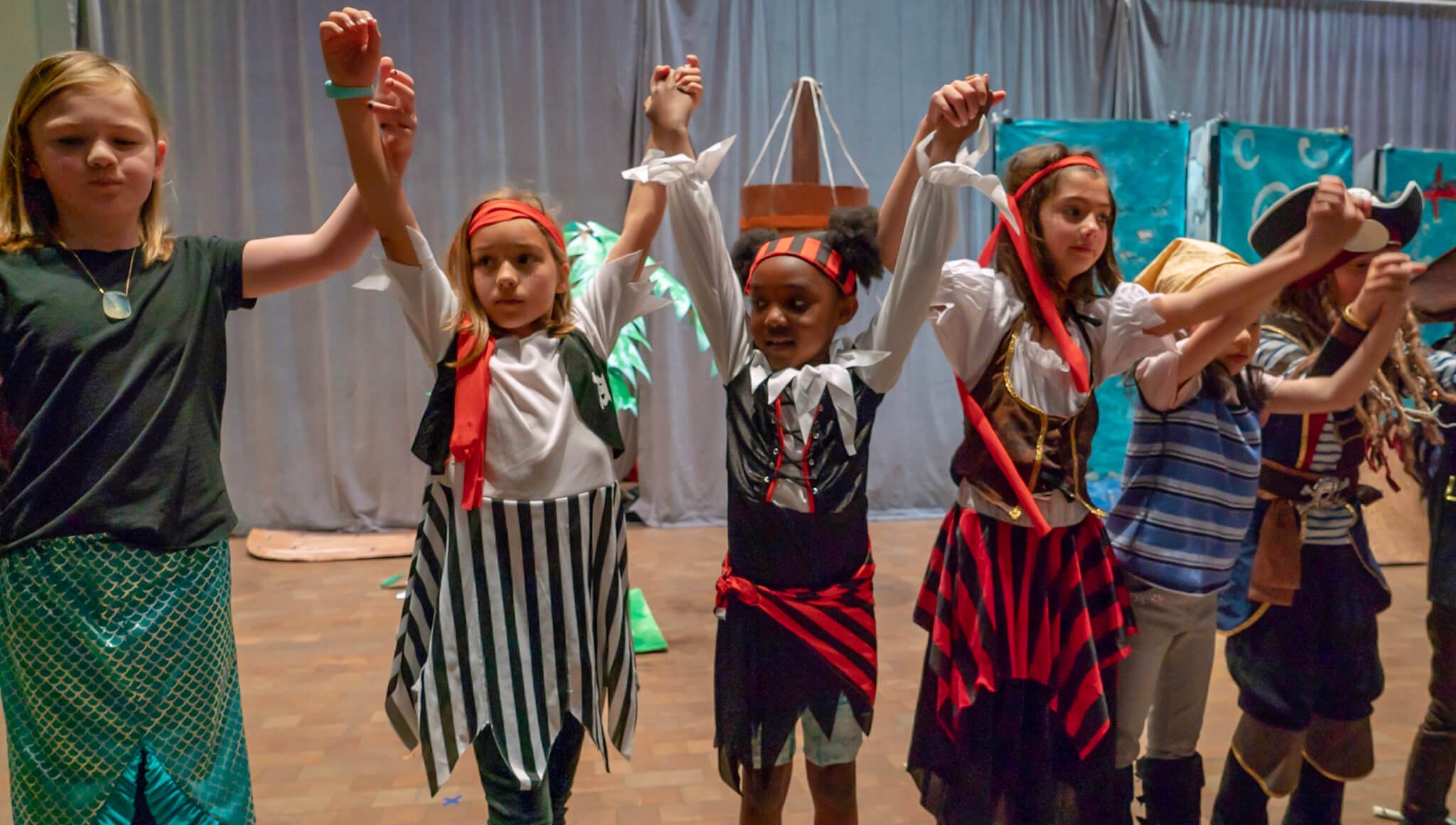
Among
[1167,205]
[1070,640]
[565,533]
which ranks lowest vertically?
[1070,640]

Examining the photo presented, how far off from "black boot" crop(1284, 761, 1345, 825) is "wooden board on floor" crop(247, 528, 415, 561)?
4.21 m

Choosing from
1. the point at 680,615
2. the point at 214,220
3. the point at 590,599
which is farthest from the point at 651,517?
the point at 590,599

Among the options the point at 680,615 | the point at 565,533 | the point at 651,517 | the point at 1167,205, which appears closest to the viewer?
the point at 565,533

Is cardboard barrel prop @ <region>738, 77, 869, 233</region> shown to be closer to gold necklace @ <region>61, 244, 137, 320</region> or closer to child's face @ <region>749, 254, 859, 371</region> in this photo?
child's face @ <region>749, 254, 859, 371</region>

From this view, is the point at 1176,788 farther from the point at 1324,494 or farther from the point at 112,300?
the point at 112,300

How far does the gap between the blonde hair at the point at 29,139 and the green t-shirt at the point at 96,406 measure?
0.12 feet

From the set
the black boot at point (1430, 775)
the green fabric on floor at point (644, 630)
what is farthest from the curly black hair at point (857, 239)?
the green fabric on floor at point (644, 630)

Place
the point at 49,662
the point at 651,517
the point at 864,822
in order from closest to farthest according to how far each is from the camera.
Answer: the point at 49,662 < the point at 864,822 < the point at 651,517

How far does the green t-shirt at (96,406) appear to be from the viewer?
4.42 ft

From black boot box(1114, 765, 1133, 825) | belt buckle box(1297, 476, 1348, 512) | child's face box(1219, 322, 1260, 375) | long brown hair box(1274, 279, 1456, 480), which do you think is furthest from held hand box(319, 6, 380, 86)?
belt buckle box(1297, 476, 1348, 512)

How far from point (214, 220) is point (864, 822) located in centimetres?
508

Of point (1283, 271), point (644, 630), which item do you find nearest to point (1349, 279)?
point (1283, 271)

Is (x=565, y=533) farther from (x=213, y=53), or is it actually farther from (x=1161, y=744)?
(x=213, y=53)

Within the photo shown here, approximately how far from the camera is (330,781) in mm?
2625
